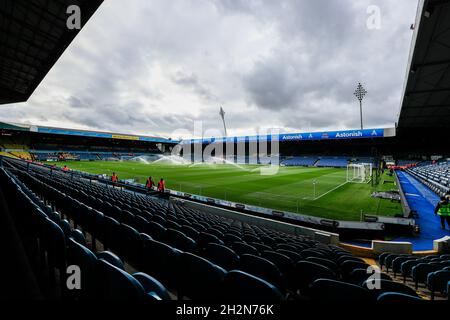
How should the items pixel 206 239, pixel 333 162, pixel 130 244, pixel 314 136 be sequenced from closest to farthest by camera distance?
pixel 130 244 → pixel 206 239 → pixel 314 136 → pixel 333 162

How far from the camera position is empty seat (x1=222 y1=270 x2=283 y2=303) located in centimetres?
166

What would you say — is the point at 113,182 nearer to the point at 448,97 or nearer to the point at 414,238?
the point at 414,238

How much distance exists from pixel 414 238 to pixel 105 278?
1196cm

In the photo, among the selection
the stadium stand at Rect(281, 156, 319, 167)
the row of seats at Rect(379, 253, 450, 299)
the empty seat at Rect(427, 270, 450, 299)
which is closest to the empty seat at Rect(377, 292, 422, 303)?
the row of seats at Rect(379, 253, 450, 299)

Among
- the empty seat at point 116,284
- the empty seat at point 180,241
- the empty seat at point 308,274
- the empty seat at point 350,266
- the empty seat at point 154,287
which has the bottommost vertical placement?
the empty seat at point 350,266

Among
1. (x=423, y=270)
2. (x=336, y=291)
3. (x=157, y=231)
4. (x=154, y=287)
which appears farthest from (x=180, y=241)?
(x=423, y=270)

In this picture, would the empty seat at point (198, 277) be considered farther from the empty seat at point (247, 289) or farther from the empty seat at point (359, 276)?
the empty seat at point (359, 276)

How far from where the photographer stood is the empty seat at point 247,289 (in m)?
1.66

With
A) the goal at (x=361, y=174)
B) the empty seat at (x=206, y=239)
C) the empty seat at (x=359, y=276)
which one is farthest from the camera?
the goal at (x=361, y=174)

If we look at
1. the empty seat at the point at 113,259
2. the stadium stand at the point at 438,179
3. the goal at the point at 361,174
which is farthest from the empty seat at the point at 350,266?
the goal at the point at 361,174

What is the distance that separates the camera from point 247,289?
177 cm

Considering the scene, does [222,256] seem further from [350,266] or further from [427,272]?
[427,272]

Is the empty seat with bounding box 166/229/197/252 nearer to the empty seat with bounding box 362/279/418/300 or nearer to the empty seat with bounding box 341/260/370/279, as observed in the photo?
the empty seat with bounding box 362/279/418/300
